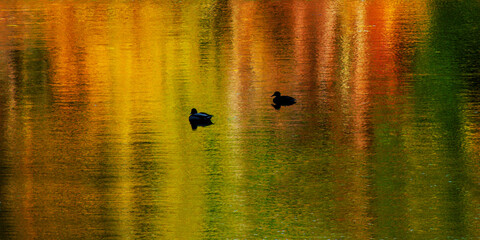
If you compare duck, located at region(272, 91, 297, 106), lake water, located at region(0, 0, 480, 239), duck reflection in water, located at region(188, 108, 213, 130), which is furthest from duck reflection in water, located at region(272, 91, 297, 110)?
duck reflection in water, located at region(188, 108, 213, 130)

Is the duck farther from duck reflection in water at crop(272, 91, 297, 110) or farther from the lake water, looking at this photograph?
the lake water

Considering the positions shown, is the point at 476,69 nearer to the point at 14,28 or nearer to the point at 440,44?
the point at 440,44

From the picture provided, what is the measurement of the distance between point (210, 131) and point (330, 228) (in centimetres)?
769

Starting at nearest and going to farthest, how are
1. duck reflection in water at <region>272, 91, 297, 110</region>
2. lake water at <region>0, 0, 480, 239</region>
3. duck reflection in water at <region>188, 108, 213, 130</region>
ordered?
lake water at <region>0, 0, 480, 239</region> < duck reflection in water at <region>188, 108, 213, 130</region> < duck reflection in water at <region>272, 91, 297, 110</region>

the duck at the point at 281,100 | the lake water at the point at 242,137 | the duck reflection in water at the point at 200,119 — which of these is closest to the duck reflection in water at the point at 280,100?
the duck at the point at 281,100

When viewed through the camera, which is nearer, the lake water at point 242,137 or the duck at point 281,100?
the lake water at point 242,137

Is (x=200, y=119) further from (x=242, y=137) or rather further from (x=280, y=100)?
(x=280, y=100)

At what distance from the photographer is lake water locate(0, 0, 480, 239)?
1491 cm

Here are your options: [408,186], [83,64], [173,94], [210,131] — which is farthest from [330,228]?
[83,64]

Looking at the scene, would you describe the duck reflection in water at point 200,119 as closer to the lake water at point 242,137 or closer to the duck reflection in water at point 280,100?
the lake water at point 242,137

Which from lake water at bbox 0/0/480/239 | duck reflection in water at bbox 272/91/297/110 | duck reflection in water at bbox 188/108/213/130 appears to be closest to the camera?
lake water at bbox 0/0/480/239

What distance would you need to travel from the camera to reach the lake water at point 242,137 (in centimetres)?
1491

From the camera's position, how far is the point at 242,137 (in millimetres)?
20609

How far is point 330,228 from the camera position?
1425cm
